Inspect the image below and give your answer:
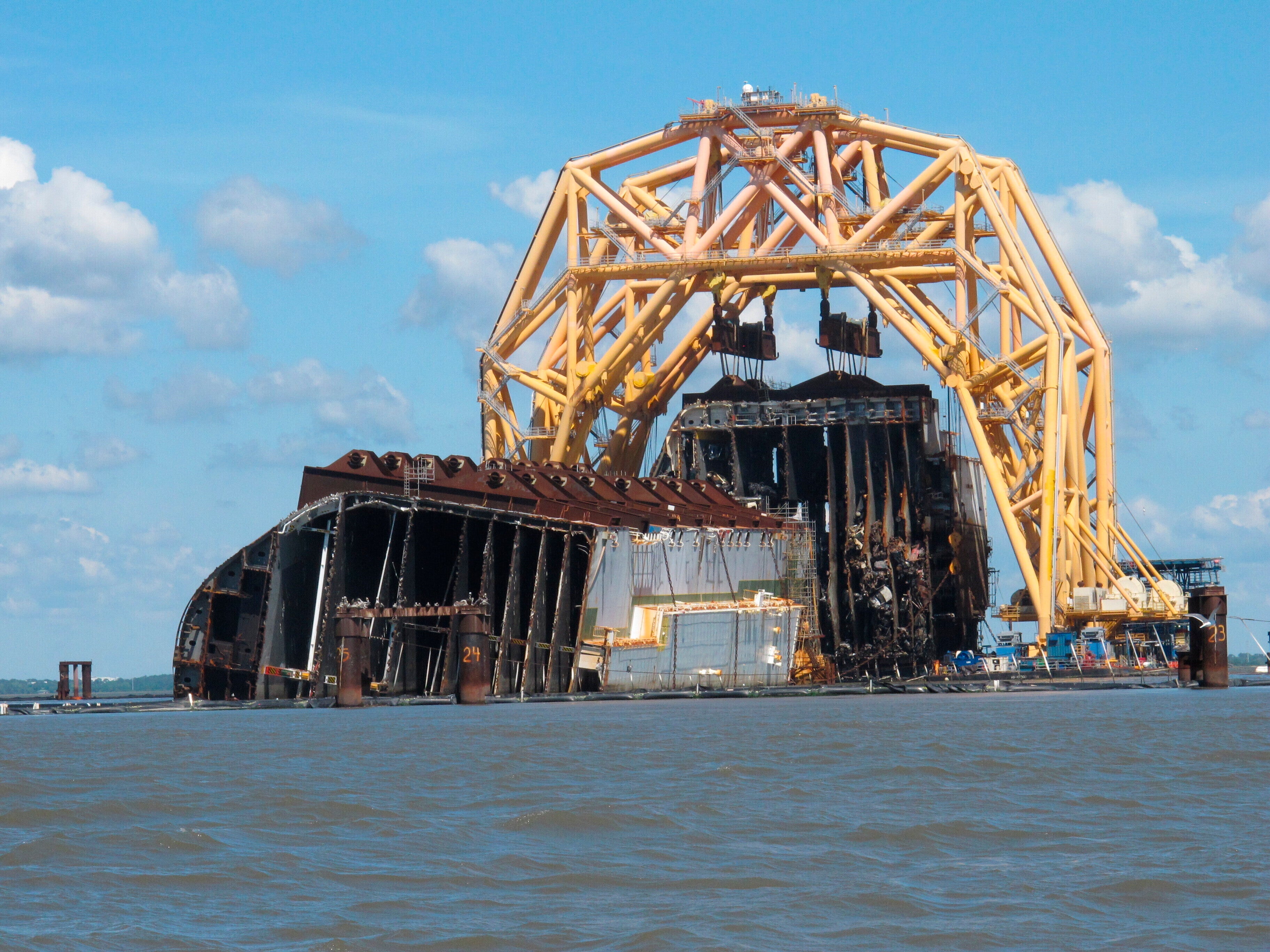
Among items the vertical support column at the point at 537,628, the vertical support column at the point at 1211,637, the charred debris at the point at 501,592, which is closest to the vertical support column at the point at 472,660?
the charred debris at the point at 501,592

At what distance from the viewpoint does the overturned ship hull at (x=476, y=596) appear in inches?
2813

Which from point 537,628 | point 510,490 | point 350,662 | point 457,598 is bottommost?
point 350,662

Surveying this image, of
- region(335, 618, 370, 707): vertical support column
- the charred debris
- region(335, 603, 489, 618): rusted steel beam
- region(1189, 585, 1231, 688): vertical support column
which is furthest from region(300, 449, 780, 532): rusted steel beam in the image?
region(1189, 585, 1231, 688): vertical support column

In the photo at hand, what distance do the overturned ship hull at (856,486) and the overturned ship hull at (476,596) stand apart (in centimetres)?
1662

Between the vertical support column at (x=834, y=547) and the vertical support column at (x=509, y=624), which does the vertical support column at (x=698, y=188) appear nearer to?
the vertical support column at (x=834, y=547)

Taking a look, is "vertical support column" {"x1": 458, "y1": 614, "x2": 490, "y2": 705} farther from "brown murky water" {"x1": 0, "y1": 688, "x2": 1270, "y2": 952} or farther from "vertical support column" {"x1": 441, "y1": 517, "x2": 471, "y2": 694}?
"brown murky water" {"x1": 0, "y1": 688, "x2": 1270, "y2": 952}

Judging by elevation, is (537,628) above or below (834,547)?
below

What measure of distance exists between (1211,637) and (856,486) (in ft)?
71.3

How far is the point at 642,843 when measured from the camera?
2647 centimetres

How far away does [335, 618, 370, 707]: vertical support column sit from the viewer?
2530 inches

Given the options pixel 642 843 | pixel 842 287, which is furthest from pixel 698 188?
pixel 642 843

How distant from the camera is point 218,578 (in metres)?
72.4

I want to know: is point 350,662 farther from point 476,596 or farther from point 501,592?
point 501,592

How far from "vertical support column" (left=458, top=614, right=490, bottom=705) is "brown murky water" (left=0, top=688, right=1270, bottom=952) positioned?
1910 cm
